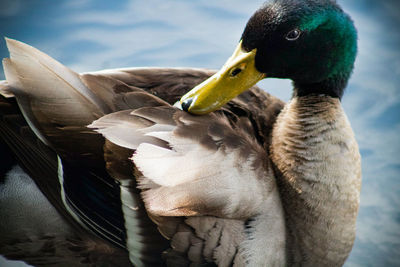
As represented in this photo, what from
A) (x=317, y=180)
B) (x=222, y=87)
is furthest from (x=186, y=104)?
(x=317, y=180)

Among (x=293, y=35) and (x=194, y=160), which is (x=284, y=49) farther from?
(x=194, y=160)

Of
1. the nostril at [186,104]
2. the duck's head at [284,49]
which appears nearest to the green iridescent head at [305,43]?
the duck's head at [284,49]

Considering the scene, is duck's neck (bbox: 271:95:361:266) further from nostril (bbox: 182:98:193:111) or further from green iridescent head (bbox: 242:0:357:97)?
nostril (bbox: 182:98:193:111)

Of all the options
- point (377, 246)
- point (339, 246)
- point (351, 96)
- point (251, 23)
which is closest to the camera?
point (251, 23)

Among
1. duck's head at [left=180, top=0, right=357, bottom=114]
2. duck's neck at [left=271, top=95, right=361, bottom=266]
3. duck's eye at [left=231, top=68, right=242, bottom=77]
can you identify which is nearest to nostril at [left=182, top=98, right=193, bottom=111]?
duck's head at [left=180, top=0, right=357, bottom=114]

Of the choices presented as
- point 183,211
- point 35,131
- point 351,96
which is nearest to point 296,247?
point 183,211

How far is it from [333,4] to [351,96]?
1621 mm

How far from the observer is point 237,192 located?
1.60 m

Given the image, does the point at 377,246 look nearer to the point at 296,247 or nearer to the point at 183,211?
the point at 296,247

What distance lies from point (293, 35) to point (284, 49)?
6 cm

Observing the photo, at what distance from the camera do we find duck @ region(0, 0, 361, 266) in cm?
160

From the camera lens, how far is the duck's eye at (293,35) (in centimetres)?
170

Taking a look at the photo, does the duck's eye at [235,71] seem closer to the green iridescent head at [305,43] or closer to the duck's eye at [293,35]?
the green iridescent head at [305,43]

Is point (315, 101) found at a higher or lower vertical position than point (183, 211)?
higher
